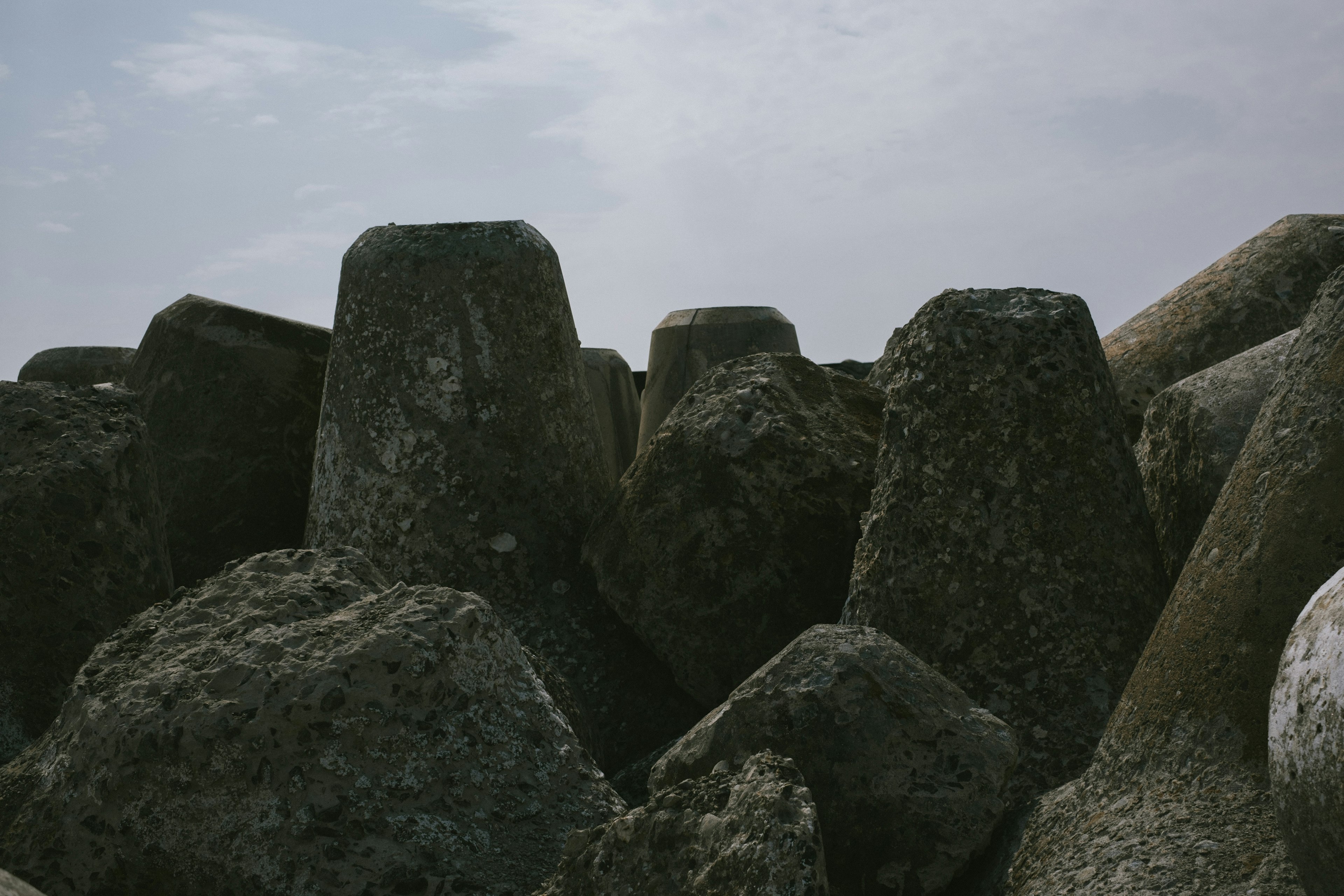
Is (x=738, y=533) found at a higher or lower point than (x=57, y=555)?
lower

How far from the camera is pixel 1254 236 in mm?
4734

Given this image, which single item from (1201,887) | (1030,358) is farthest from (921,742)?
(1030,358)

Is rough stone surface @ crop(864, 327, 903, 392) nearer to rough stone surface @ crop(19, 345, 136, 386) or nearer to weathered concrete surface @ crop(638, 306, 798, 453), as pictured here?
weathered concrete surface @ crop(638, 306, 798, 453)

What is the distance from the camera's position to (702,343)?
8586 millimetres

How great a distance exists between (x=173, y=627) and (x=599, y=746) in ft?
4.68

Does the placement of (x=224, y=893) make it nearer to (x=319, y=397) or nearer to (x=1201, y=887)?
(x=1201, y=887)

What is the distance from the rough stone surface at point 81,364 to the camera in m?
7.82

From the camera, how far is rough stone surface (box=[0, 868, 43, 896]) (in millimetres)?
1480

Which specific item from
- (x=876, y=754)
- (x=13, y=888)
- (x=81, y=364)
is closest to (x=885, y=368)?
(x=876, y=754)

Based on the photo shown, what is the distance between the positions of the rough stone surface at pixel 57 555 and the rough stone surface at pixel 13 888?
7.10ft

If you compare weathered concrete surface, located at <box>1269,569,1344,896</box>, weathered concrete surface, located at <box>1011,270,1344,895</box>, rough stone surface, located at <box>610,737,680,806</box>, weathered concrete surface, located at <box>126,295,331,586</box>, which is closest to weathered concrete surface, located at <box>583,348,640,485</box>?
weathered concrete surface, located at <box>126,295,331,586</box>

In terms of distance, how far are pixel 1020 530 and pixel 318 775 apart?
67.2 inches

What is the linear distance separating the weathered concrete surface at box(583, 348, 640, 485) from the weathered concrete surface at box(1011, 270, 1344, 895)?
728 cm

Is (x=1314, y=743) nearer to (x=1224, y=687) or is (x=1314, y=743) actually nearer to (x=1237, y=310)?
(x=1224, y=687)
